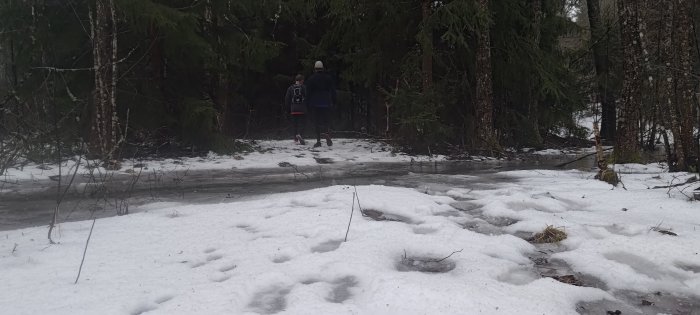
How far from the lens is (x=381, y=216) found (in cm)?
543

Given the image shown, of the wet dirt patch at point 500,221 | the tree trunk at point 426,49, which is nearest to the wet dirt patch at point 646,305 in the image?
the wet dirt patch at point 500,221

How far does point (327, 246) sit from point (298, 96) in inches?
373

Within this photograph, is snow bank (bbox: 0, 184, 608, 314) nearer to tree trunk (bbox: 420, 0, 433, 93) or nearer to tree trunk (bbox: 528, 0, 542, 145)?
tree trunk (bbox: 420, 0, 433, 93)

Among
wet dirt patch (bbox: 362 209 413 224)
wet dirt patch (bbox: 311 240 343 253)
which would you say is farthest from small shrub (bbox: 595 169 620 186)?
wet dirt patch (bbox: 311 240 343 253)

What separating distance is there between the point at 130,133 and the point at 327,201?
6.87 meters

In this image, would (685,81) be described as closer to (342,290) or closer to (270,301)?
(342,290)

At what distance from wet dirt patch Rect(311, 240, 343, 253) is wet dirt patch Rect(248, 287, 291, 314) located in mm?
834

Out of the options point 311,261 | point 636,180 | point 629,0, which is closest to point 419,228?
point 311,261

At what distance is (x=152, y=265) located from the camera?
4.02 meters

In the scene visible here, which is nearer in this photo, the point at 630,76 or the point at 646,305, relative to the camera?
the point at 646,305

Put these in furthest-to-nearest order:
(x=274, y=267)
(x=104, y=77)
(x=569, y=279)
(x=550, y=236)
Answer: (x=104, y=77) < (x=550, y=236) < (x=274, y=267) < (x=569, y=279)

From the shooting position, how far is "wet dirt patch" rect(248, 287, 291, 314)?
10.5ft

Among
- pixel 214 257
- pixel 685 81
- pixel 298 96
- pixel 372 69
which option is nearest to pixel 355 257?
pixel 214 257

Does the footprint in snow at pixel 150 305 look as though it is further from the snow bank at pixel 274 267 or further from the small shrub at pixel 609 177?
the small shrub at pixel 609 177
